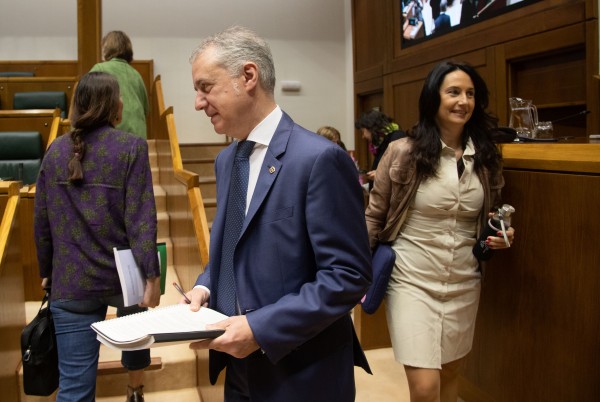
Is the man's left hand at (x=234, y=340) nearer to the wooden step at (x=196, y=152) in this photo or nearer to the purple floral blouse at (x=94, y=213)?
the purple floral blouse at (x=94, y=213)

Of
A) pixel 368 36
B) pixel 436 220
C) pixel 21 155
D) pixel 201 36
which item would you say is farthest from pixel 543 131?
pixel 201 36

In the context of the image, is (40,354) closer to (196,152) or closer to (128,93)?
(128,93)

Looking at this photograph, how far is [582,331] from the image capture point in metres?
1.94

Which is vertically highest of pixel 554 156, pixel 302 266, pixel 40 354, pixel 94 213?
pixel 554 156

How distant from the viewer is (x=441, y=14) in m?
5.27

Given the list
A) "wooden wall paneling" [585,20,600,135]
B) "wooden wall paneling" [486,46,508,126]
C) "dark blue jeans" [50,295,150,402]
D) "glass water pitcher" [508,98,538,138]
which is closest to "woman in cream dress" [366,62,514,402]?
"glass water pitcher" [508,98,538,138]

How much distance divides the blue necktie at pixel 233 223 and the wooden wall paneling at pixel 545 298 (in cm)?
118

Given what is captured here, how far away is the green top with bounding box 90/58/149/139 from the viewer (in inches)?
147

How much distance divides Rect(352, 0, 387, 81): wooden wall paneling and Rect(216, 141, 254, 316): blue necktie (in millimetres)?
5502

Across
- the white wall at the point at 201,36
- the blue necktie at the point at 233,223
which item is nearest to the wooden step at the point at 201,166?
the white wall at the point at 201,36

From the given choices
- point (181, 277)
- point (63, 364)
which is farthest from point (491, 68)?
point (63, 364)

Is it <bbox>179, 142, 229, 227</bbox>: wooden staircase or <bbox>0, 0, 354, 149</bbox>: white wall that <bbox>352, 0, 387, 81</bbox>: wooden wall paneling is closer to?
<bbox>0, 0, 354, 149</bbox>: white wall

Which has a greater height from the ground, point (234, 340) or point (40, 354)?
point (234, 340)

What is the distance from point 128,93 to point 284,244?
2937 mm
